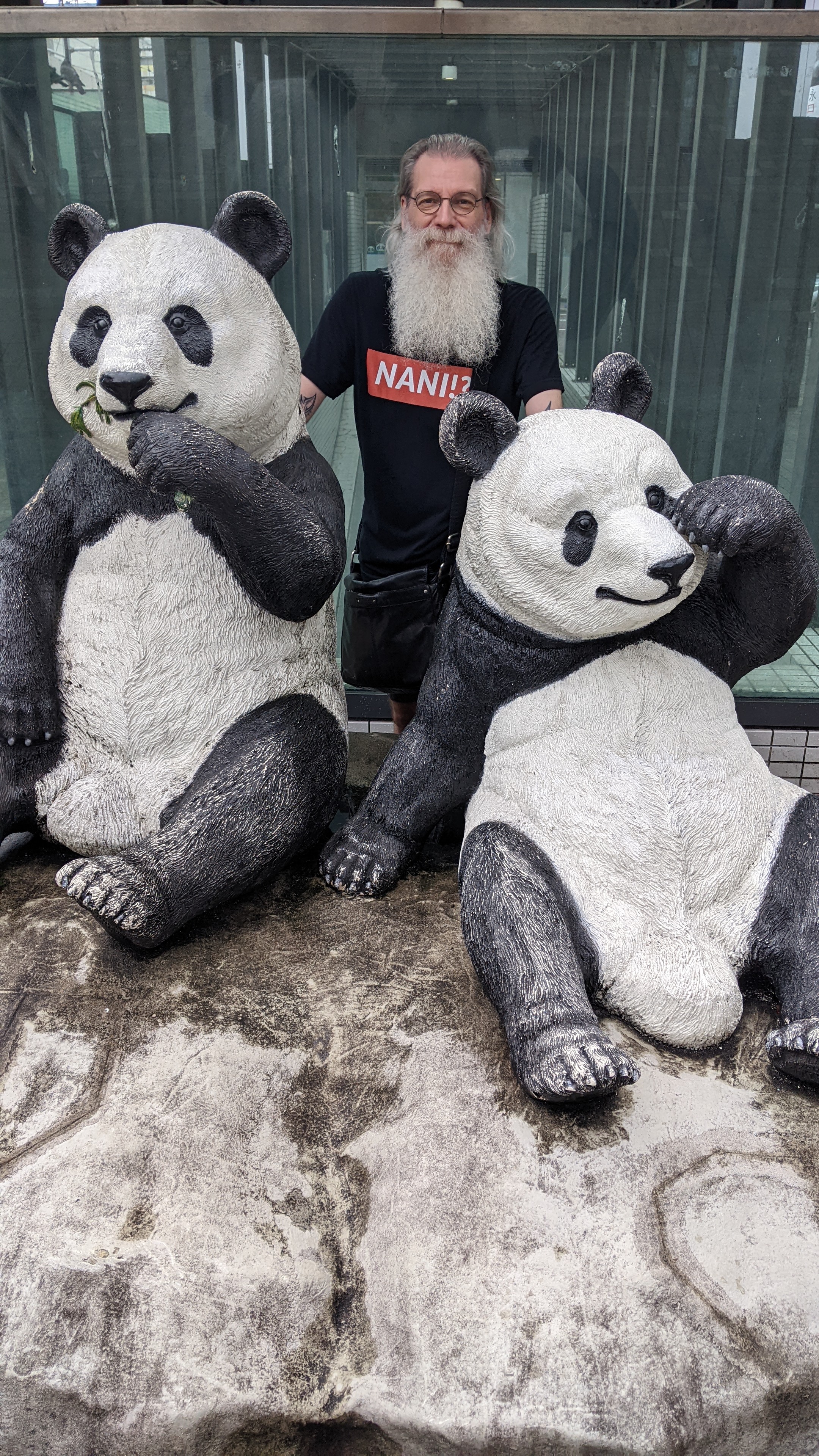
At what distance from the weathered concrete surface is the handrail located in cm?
248

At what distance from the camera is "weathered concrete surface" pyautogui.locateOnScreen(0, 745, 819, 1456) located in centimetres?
143

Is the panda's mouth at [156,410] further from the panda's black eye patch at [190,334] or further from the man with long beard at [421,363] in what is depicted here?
the man with long beard at [421,363]

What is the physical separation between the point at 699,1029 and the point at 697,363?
2140mm

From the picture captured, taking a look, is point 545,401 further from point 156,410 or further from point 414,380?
point 156,410

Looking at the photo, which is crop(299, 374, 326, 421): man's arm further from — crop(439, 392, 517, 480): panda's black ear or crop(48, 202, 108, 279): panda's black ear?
crop(439, 392, 517, 480): panda's black ear

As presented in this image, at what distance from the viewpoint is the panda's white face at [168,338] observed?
195 cm

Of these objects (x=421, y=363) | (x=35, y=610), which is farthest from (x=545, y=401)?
(x=35, y=610)

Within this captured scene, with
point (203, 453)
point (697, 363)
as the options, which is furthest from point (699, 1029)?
point (697, 363)

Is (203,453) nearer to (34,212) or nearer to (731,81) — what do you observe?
(34,212)

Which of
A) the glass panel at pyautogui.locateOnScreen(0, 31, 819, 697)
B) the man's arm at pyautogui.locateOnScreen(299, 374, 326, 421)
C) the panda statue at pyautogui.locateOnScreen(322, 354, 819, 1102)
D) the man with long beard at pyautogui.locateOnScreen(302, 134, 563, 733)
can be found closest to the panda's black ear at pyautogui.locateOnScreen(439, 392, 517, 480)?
the panda statue at pyautogui.locateOnScreen(322, 354, 819, 1102)

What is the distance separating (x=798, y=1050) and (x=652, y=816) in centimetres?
45

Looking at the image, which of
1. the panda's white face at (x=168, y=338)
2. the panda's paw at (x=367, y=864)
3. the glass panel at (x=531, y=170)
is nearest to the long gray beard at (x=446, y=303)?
the glass panel at (x=531, y=170)

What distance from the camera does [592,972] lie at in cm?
189

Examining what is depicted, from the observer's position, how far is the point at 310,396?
2793mm
